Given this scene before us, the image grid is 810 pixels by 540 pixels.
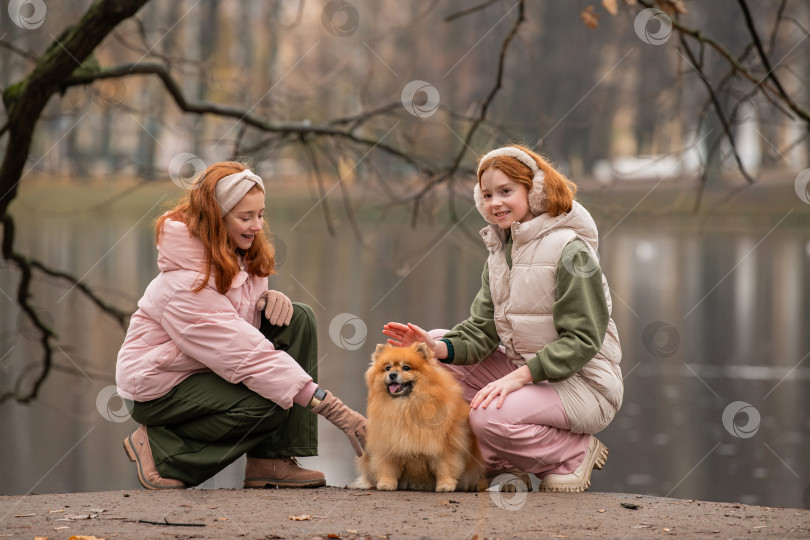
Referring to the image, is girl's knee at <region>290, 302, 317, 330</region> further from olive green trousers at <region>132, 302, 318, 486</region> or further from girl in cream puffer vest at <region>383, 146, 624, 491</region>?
girl in cream puffer vest at <region>383, 146, 624, 491</region>

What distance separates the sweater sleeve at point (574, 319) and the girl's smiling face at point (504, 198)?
0.27m

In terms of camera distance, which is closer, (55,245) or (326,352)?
(326,352)

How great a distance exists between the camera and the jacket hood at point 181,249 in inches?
154

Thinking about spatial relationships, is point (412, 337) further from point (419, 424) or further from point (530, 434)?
point (530, 434)

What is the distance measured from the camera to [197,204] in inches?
156

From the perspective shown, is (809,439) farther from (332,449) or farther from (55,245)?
(55,245)

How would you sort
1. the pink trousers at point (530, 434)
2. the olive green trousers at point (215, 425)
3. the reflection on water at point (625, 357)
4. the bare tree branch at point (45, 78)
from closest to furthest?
the pink trousers at point (530, 434) → the olive green trousers at point (215, 425) → the bare tree branch at point (45, 78) → the reflection on water at point (625, 357)

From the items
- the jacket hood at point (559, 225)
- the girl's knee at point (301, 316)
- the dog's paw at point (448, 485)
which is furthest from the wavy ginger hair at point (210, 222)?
the dog's paw at point (448, 485)

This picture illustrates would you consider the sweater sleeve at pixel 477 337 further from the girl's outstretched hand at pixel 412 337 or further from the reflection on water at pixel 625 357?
the reflection on water at pixel 625 357

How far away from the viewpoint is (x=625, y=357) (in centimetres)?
1291

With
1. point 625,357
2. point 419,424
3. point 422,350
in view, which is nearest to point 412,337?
point 422,350

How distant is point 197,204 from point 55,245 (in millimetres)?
24076

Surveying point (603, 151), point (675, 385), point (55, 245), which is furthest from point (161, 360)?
point (603, 151)

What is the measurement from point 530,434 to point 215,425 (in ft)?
4.33
